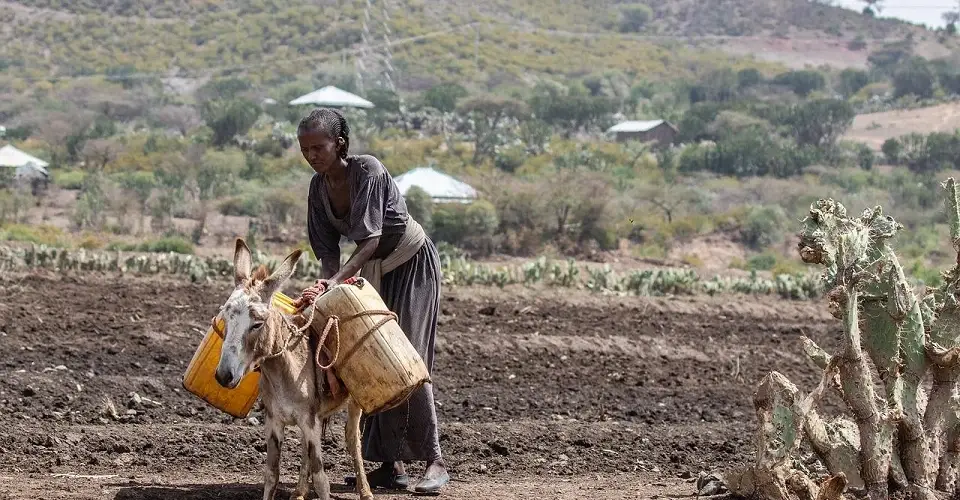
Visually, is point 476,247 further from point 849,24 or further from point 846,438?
point 849,24

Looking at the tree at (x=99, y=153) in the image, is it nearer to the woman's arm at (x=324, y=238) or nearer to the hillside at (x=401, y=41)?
the hillside at (x=401, y=41)

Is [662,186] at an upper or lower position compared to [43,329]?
lower

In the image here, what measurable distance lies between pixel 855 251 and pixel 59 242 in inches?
670

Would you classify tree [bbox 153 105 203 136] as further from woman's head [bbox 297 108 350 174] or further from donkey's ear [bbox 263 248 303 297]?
donkey's ear [bbox 263 248 303 297]

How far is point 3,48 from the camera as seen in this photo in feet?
224

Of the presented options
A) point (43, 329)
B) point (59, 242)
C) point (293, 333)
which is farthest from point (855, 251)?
point (59, 242)

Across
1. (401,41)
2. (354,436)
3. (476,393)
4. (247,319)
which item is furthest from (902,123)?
(247,319)

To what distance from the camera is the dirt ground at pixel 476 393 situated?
7195 millimetres

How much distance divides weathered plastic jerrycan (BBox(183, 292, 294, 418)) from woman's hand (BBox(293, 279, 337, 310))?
3 centimetres

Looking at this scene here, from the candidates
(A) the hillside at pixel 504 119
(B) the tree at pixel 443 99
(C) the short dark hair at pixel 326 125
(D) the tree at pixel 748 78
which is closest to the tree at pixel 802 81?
(A) the hillside at pixel 504 119

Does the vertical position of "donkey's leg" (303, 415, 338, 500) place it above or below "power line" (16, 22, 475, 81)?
above

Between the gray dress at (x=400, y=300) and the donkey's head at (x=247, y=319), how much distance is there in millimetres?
929

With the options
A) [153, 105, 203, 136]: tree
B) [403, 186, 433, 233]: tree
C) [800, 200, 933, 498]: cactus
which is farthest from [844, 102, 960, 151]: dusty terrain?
[800, 200, 933, 498]: cactus

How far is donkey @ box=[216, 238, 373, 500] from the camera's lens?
5266 mm
